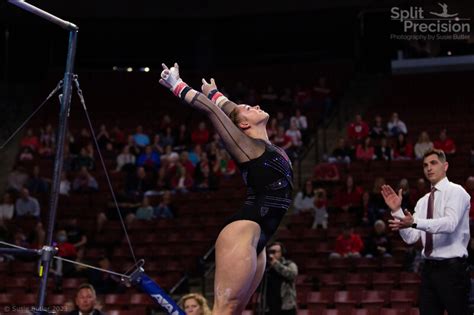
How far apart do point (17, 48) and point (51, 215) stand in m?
18.7

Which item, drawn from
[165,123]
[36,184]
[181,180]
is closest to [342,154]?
[181,180]

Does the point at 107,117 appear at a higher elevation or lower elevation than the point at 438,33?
lower

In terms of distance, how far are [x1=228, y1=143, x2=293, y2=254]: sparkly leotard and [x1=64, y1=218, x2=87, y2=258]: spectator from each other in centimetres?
923

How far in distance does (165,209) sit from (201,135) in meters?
3.41

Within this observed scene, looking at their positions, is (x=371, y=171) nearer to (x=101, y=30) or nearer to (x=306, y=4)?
(x=306, y=4)

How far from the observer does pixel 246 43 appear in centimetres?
2438

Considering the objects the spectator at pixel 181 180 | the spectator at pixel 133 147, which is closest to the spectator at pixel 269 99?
the spectator at pixel 133 147

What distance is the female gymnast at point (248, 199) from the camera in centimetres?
523

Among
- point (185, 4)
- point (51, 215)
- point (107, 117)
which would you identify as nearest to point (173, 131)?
point (107, 117)

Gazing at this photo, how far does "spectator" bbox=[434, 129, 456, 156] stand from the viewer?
15.5m

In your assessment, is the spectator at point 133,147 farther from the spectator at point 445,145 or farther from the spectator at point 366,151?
the spectator at point 445,145

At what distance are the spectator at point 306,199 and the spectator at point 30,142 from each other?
6.68m

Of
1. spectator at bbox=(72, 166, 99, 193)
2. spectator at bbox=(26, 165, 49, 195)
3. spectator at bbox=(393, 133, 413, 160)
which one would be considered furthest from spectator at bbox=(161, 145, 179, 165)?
spectator at bbox=(393, 133, 413, 160)

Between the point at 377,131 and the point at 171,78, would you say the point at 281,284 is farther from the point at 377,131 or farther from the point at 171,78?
the point at 377,131
